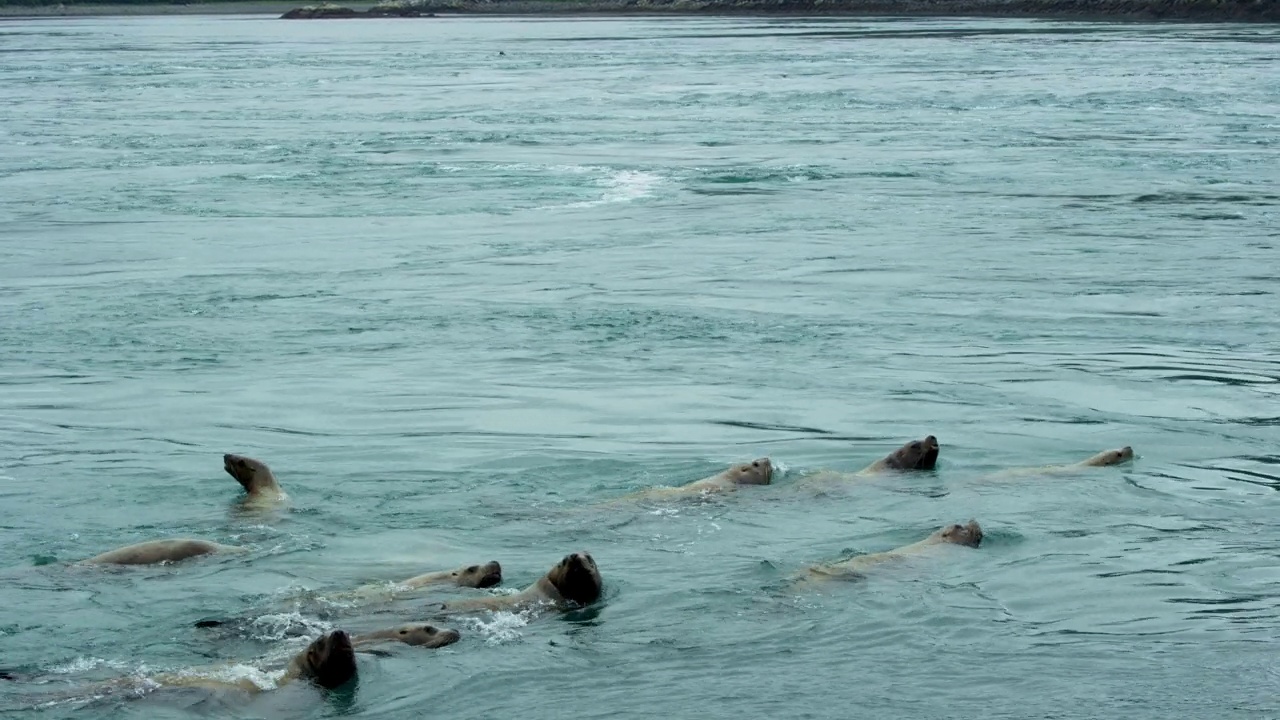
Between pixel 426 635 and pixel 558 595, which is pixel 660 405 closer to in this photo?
pixel 558 595

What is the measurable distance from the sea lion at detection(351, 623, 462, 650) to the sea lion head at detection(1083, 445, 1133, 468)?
561 centimetres

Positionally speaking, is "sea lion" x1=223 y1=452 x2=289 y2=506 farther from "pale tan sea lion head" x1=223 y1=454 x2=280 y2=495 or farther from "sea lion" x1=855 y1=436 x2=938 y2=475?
"sea lion" x1=855 y1=436 x2=938 y2=475

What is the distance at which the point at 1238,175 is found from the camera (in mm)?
27219

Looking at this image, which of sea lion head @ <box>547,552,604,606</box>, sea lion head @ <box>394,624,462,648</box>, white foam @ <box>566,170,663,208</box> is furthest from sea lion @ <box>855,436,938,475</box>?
white foam @ <box>566,170,663,208</box>

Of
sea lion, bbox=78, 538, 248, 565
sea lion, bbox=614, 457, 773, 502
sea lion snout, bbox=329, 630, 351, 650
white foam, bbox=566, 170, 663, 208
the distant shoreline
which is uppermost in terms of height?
sea lion snout, bbox=329, 630, 351, 650

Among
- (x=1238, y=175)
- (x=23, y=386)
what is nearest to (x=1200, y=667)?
(x=23, y=386)

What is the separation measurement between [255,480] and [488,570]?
9.09ft

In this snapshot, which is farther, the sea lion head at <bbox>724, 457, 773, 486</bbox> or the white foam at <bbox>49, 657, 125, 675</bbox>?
the sea lion head at <bbox>724, 457, 773, 486</bbox>

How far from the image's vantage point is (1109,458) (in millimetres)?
12906

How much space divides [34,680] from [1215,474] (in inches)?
324

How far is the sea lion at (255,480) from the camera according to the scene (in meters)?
12.0

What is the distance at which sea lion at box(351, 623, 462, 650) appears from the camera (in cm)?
930

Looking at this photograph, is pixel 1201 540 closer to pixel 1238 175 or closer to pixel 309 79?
pixel 1238 175

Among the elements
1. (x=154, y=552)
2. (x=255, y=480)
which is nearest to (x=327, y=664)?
(x=154, y=552)
